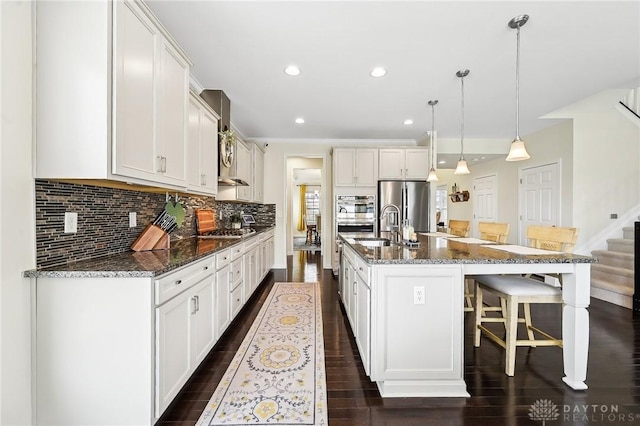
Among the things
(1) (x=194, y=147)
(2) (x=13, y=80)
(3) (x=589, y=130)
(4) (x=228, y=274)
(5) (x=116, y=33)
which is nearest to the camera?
(2) (x=13, y=80)

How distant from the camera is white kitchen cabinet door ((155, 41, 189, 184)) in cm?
180

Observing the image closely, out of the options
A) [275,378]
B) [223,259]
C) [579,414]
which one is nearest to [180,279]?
[223,259]

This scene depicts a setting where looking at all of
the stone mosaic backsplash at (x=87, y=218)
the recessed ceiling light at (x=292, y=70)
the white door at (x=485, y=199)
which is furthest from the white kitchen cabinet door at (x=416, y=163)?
the stone mosaic backsplash at (x=87, y=218)

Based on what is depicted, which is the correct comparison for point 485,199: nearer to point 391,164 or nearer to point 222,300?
point 391,164

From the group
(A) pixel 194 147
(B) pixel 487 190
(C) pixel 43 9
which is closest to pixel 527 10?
(A) pixel 194 147

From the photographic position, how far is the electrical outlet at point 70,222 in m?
1.59

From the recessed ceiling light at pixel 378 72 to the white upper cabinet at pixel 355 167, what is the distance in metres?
2.15

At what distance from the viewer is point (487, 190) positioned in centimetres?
680

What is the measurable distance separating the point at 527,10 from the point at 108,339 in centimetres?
326

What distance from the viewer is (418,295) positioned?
5.77 feet

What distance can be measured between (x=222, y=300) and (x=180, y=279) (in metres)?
0.83

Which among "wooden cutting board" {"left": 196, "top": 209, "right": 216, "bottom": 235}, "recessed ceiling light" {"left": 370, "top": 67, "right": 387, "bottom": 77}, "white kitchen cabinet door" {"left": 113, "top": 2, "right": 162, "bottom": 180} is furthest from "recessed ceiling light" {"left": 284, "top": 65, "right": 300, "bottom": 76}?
"wooden cutting board" {"left": 196, "top": 209, "right": 216, "bottom": 235}

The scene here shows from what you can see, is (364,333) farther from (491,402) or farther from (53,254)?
(53,254)

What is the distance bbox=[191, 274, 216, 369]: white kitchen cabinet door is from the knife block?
1.69 feet
